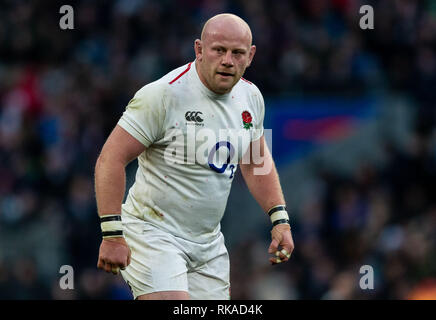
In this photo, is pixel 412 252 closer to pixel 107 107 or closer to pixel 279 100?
pixel 279 100

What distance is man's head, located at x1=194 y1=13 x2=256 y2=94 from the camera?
588cm

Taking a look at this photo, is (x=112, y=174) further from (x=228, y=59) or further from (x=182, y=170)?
(x=228, y=59)

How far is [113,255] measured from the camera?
18.3 feet

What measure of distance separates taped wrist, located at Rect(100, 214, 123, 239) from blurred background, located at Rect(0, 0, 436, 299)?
5.01m

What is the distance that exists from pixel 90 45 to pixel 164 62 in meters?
1.89

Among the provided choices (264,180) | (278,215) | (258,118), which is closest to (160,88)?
(258,118)

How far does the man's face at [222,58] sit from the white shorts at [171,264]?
110 centimetres

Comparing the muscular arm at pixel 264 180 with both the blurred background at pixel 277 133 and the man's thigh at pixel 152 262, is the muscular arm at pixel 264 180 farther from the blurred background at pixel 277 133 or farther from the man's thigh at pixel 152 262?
the blurred background at pixel 277 133

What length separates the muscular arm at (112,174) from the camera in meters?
5.67

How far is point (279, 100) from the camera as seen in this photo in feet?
42.6
